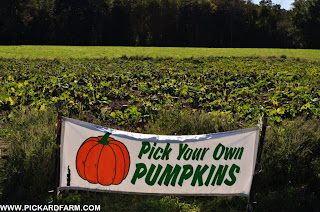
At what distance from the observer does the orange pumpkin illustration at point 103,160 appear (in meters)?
4.18

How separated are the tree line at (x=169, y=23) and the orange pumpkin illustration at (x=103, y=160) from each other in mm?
51838

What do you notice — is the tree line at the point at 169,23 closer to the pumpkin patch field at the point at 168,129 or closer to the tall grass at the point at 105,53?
the tall grass at the point at 105,53

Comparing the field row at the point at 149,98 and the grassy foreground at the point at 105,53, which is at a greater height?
the grassy foreground at the point at 105,53

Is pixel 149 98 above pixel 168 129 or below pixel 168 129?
above

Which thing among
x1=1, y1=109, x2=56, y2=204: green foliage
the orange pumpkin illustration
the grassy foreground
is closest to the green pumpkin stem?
the orange pumpkin illustration

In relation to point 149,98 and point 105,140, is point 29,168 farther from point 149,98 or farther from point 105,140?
point 149,98

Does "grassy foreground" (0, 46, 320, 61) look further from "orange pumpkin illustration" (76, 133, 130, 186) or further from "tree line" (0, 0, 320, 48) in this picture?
"tree line" (0, 0, 320, 48)

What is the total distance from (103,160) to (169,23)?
5994 centimetres

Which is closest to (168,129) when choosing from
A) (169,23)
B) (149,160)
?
(149,160)

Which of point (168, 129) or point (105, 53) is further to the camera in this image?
point (105, 53)

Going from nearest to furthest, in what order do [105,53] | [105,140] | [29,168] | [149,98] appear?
[105,140], [29,168], [149,98], [105,53]

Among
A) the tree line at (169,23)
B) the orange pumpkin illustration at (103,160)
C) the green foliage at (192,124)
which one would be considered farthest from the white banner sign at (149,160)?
the tree line at (169,23)

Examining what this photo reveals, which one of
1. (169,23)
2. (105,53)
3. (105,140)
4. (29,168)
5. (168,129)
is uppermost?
(169,23)

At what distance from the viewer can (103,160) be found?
423 centimetres
